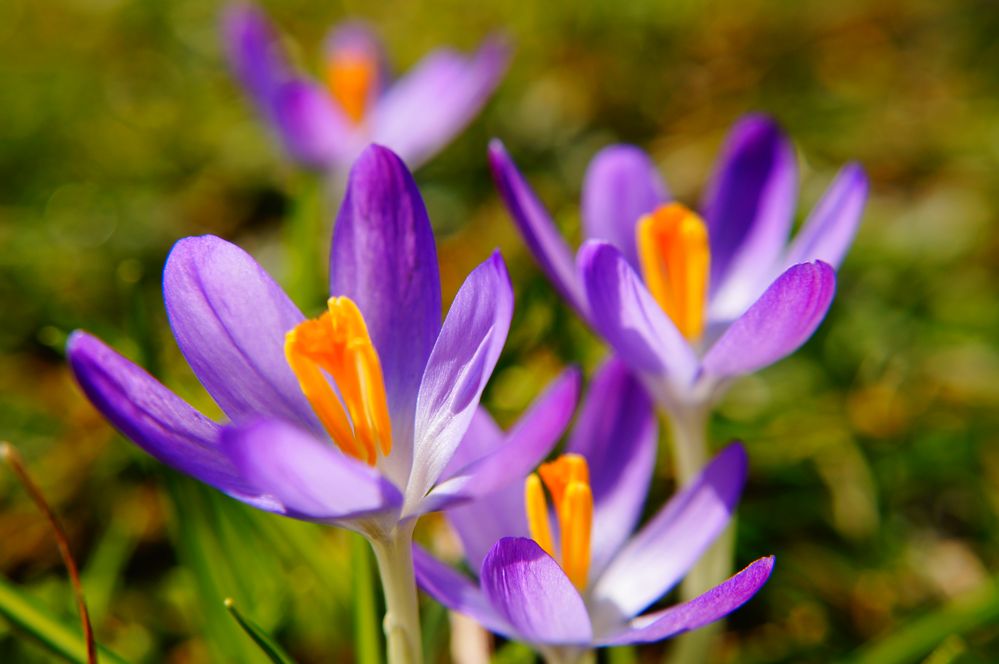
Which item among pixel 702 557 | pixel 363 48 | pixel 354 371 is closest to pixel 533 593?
pixel 354 371

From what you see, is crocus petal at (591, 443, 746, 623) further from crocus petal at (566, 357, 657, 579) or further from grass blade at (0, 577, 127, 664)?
grass blade at (0, 577, 127, 664)

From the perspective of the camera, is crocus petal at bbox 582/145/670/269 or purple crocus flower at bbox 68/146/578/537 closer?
purple crocus flower at bbox 68/146/578/537

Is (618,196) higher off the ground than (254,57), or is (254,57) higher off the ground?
(254,57)

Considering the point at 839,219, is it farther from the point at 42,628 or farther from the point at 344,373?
the point at 42,628

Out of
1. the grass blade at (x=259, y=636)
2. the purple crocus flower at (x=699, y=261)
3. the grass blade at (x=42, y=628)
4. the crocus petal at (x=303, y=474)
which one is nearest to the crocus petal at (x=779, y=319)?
the purple crocus flower at (x=699, y=261)

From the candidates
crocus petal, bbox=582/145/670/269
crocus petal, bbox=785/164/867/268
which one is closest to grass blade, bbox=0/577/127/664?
crocus petal, bbox=582/145/670/269

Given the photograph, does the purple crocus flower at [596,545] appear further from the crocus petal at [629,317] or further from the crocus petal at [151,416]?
the crocus petal at [151,416]

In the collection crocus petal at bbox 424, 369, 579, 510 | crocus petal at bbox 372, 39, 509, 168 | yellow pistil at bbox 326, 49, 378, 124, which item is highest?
yellow pistil at bbox 326, 49, 378, 124
